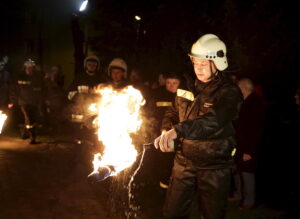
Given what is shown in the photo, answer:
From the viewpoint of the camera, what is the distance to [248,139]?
22.1ft

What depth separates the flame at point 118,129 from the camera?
4.77m

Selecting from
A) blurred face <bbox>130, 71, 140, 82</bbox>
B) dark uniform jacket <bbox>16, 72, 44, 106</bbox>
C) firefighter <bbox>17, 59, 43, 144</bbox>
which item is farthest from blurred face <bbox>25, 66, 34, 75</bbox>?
blurred face <bbox>130, 71, 140, 82</bbox>

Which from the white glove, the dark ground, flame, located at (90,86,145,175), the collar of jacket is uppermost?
the collar of jacket

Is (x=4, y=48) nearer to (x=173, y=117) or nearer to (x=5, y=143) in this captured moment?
(x=5, y=143)

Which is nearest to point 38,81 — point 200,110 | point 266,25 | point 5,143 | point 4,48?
point 5,143

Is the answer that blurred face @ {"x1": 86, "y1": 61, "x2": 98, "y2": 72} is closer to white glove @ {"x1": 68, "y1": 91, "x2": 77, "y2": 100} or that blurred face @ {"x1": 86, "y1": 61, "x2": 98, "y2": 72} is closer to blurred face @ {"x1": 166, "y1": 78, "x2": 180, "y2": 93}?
white glove @ {"x1": 68, "y1": 91, "x2": 77, "y2": 100}

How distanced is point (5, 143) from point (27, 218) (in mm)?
6531

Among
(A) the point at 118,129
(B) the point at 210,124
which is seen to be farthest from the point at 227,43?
(B) the point at 210,124

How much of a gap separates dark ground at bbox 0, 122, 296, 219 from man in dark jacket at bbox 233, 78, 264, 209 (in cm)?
35

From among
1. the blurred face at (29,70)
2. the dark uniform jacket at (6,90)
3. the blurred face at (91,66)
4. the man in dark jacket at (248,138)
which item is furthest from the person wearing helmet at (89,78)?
the dark uniform jacket at (6,90)

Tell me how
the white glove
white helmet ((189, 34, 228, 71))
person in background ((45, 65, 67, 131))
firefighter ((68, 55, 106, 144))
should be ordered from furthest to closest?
person in background ((45, 65, 67, 131)) < the white glove < firefighter ((68, 55, 106, 144)) < white helmet ((189, 34, 228, 71))

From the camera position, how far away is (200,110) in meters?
4.27

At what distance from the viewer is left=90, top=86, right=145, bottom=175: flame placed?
4.77m

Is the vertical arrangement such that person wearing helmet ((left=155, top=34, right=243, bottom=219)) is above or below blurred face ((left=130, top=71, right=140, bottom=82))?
below
